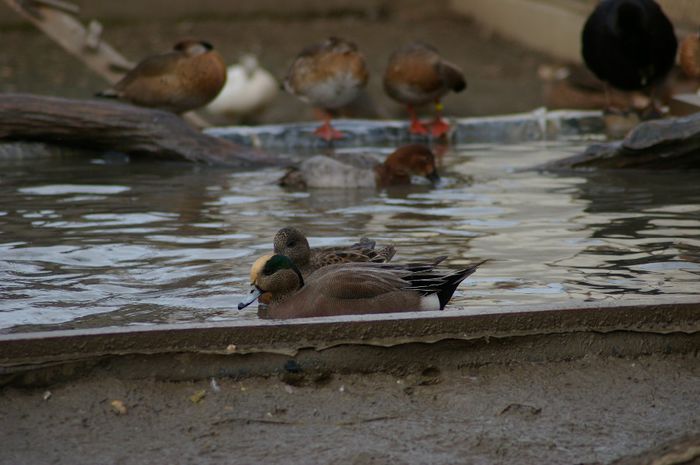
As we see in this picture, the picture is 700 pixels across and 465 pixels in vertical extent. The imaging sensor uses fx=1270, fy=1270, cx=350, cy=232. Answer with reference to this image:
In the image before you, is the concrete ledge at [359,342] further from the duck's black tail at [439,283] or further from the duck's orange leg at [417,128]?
the duck's orange leg at [417,128]

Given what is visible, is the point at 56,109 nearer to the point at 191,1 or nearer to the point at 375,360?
the point at 375,360

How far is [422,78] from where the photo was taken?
11.0 m

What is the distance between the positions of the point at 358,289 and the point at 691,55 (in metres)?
7.06

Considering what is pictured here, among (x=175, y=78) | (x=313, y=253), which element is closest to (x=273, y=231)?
(x=313, y=253)

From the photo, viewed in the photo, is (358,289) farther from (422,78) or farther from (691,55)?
(691,55)

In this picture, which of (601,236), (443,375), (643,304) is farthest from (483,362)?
(601,236)

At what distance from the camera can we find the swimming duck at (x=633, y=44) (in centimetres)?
1101

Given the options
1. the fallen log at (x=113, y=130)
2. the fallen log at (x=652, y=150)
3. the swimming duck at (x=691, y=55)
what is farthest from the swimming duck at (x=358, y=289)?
the swimming duck at (x=691, y=55)

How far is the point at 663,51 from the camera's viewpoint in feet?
36.2

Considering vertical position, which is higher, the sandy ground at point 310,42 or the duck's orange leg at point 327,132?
the sandy ground at point 310,42

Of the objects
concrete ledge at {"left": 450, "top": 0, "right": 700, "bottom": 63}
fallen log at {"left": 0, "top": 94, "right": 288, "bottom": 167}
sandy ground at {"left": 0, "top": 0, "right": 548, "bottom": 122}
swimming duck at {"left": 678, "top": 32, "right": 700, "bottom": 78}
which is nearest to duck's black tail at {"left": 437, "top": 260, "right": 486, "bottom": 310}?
fallen log at {"left": 0, "top": 94, "right": 288, "bottom": 167}

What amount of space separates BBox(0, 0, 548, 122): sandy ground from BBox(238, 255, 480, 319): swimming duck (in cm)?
762

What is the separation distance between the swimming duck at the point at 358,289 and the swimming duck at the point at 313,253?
492 millimetres

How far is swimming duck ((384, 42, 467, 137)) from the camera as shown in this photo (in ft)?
36.2
